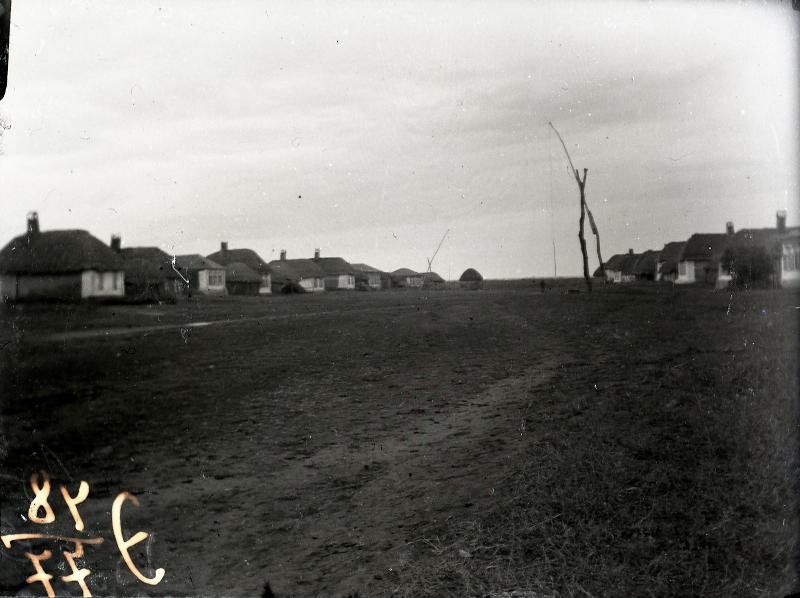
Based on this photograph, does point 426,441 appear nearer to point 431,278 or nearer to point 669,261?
point 431,278

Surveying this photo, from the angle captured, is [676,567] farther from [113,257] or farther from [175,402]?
[113,257]

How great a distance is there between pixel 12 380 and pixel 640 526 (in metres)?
3.99

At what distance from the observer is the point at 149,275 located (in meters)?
3.67

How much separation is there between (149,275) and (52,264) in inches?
22.0

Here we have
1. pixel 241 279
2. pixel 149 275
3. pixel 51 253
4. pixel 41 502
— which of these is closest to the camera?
pixel 41 502

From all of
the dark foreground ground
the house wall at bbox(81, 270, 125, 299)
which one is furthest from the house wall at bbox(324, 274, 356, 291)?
the house wall at bbox(81, 270, 125, 299)

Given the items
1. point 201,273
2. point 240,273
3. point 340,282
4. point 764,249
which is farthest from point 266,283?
point 764,249

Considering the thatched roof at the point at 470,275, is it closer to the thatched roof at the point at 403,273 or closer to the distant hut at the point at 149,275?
the thatched roof at the point at 403,273

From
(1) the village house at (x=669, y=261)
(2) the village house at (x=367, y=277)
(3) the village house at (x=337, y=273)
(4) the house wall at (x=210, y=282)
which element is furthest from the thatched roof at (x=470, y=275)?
(4) the house wall at (x=210, y=282)

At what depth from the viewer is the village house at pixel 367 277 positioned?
4.39m

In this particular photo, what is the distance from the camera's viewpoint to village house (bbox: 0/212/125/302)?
131 inches

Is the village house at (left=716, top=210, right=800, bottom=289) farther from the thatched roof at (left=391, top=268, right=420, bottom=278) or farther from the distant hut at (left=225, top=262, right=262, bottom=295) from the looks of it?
the distant hut at (left=225, top=262, right=262, bottom=295)

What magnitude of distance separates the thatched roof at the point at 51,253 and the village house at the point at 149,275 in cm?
17

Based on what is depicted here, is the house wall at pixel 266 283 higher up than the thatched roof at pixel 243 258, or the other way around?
the thatched roof at pixel 243 258
